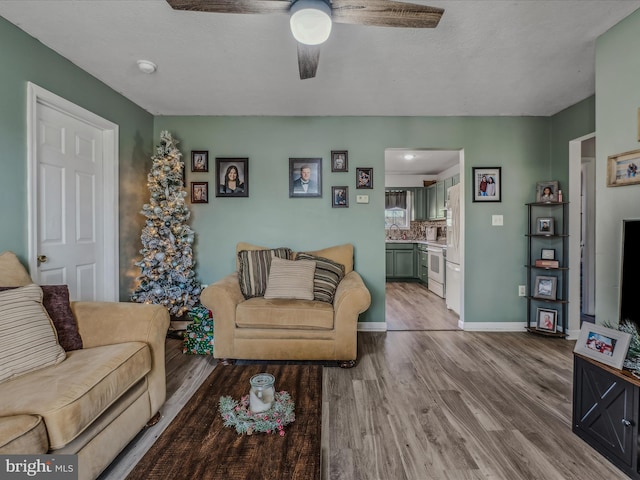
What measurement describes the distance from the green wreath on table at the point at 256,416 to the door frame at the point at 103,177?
1.93m

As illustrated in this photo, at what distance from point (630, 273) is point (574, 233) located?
2125 mm

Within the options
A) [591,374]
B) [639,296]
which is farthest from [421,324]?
[639,296]

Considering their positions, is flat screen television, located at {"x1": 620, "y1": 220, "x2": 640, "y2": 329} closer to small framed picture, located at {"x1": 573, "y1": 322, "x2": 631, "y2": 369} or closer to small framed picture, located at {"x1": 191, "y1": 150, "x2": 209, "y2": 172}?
small framed picture, located at {"x1": 573, "y1": 322, "x2": 631, "y2": 369}

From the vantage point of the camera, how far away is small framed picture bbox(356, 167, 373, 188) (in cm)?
354

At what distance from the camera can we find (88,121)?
265cm

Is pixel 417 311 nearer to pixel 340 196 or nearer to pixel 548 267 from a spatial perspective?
pixel 548 267

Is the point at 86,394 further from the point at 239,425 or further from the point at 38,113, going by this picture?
the point at 38,113

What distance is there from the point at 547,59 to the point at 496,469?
2806 millimetres

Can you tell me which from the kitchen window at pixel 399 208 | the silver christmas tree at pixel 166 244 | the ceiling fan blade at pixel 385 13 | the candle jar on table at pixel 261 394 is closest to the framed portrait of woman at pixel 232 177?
the silver christmas tree at pixel 166 244

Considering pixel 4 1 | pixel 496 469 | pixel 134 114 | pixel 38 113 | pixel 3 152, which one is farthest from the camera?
pixel 134 114

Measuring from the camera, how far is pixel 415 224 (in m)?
7.22

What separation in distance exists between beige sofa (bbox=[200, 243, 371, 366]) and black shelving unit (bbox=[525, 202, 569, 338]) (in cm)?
224

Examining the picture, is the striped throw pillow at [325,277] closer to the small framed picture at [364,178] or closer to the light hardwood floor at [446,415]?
the light hardwood floor at [446,415]

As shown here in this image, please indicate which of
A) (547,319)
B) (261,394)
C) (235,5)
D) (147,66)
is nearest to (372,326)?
(547,319)
